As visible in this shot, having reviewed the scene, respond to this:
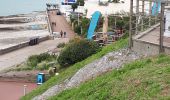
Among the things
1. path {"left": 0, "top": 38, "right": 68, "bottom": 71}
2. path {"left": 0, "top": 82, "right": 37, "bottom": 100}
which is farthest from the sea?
path {"left": 0, "top": 82, "right": 37, "bottom": 100}

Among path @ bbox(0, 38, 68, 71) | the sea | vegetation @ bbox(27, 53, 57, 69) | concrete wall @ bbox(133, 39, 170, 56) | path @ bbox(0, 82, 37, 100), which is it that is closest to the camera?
concrete wall @ bbox(133, 39, 170, 56)

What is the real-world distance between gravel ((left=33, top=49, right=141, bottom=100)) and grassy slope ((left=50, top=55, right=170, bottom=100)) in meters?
1.26

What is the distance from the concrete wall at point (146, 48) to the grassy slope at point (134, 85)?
3.45 ft

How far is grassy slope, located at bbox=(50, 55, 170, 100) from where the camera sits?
740cm

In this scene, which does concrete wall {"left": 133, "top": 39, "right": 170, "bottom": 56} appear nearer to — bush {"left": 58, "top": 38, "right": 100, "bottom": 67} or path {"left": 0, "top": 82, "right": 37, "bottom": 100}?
path {"left": 0, "top": 82, "right": 37, "bottom": 100}

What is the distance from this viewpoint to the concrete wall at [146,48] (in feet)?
37.2

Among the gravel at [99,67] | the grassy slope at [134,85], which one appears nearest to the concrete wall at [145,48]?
the gravel at [99,67]

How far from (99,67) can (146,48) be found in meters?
1.30

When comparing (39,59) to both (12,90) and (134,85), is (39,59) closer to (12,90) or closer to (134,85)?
(12,90)

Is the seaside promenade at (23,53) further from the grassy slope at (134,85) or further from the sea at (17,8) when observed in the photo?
the sea at (17,8)

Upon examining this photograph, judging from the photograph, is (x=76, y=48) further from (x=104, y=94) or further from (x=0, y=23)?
(x=0, y=23)

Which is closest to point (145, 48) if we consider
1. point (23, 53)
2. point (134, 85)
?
point (134, 85)

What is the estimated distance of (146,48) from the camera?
460 inches

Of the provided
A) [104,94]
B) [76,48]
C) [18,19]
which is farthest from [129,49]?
[18,19]
